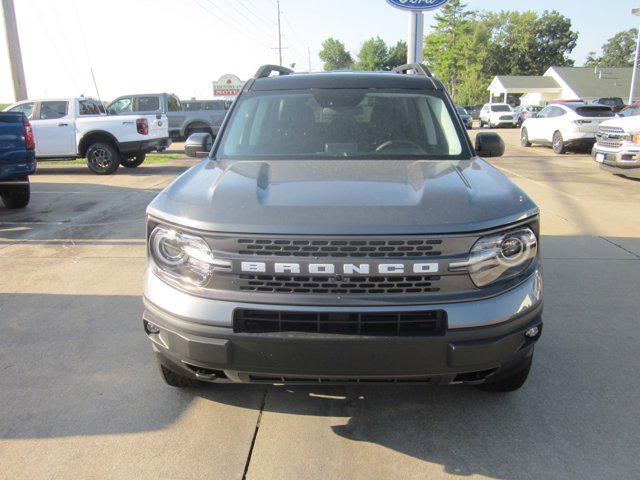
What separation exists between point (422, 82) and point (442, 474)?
2.76m

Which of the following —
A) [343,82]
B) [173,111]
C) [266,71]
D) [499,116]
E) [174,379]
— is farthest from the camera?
[499,116]

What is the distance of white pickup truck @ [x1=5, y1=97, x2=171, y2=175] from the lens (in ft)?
43.1

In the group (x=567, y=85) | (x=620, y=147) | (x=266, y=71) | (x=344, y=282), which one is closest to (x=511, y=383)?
(x=344, y=282)

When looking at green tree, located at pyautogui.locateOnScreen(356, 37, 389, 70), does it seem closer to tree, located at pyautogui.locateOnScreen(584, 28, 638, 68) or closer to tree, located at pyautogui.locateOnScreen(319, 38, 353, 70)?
tree, located at pyautogui.locateOnScreen(319, 38, 353, 70)

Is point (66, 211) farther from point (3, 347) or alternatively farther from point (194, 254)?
point (194, 254)

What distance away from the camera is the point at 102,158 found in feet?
43.3

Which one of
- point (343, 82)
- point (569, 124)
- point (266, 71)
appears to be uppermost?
point (266, 71)

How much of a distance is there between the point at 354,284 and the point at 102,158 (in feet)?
41.0

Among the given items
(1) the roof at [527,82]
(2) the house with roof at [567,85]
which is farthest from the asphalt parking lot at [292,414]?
(1) the roof at [527,82]

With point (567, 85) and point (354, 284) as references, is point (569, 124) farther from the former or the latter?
point (567, 85)

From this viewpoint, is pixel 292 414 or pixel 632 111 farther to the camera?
pixel 632 111

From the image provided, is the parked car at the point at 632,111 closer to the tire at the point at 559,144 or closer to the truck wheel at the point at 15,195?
the tire at the point at 559,144

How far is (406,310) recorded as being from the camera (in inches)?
87.2

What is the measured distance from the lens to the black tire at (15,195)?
8.54 meters
